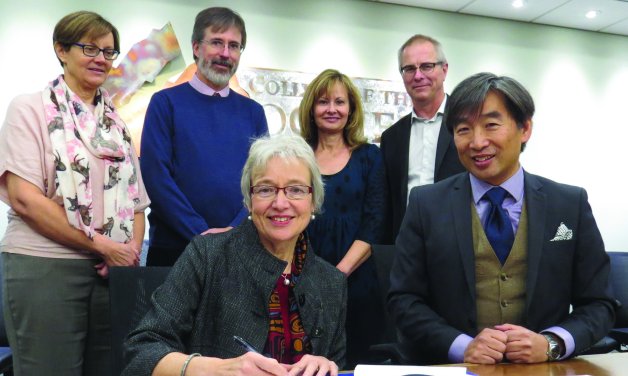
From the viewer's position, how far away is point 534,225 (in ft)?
5.65

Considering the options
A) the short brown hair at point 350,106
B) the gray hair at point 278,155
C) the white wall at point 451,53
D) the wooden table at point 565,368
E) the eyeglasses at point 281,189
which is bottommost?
the wooden table at point 565,368

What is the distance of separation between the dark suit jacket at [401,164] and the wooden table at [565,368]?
1353 millimetres

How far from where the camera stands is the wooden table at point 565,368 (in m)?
1.41

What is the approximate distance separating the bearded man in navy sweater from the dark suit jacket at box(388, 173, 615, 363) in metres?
0.94

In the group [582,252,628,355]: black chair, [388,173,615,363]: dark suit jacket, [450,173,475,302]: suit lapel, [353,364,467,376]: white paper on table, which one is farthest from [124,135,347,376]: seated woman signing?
[582,252,628,355]: black chair

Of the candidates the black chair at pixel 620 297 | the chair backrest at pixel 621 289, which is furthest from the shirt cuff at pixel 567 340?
the chair backrest at pixel 621 289

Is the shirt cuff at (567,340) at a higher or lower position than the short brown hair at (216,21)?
lower

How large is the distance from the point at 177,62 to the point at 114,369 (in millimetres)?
3733

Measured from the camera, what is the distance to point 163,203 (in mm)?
2434

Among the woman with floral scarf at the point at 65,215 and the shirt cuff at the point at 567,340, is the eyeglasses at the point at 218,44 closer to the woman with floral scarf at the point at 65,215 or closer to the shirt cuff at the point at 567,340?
the woman with floral scarf at the point at 65,215

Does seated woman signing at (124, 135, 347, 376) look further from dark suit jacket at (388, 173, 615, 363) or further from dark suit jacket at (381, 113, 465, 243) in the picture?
dark suit jacket at (381, 113, 465, 243)

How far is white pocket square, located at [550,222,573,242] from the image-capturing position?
1.73 metres

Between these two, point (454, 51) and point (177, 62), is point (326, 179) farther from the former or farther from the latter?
point (454, 51)

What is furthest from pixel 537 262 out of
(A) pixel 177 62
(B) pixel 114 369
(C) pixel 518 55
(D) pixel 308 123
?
(C) pixel 518 55
